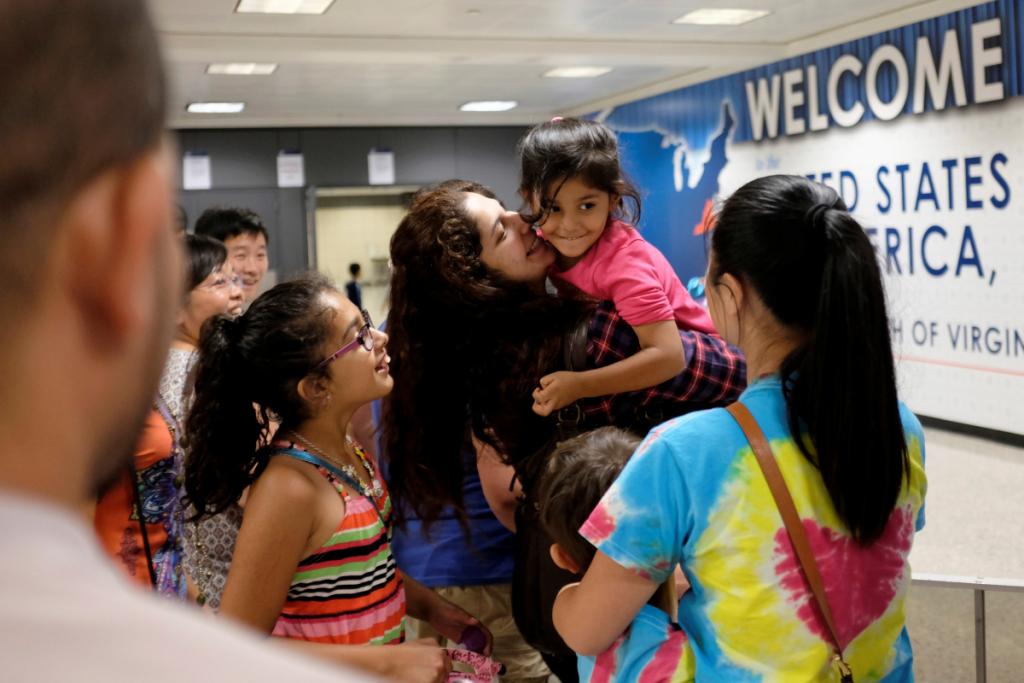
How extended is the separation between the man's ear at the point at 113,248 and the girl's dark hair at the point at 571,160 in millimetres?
2037

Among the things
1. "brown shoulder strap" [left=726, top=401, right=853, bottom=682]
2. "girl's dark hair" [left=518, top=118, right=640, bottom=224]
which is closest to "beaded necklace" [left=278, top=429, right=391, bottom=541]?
"girl's dark hair" [left=518, top=118, right=640, bottom=224]

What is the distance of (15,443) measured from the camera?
0.41m

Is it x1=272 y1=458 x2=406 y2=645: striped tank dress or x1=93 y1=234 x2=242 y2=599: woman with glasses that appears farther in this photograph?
x1=93 y1=234 x2=242 y2=599: woman with glasses

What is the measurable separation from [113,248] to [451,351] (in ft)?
5.96

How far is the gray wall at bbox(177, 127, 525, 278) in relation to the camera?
1548cm

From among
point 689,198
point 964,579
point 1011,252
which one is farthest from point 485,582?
point 689,198

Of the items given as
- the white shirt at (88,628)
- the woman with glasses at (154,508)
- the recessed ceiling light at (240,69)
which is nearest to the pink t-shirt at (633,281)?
the woman with glasses at (154,508)

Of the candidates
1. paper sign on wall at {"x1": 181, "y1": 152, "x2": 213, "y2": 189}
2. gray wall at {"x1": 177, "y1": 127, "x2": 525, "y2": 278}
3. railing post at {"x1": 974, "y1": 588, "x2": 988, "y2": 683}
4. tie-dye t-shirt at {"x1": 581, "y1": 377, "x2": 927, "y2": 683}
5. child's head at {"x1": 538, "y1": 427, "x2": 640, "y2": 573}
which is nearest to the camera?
tie-dye t-shirt at {"x1": 581, "y1": 377, "x2": 927, "y2": 683}

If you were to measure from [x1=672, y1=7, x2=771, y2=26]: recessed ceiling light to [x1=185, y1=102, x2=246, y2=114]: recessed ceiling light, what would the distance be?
673cm

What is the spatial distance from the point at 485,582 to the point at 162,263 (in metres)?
2.04

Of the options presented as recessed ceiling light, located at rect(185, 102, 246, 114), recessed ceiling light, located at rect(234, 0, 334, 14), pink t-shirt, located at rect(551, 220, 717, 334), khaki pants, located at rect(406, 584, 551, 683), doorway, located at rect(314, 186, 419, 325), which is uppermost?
recessed ceiling light, located at rect(185, 102, 246, 114)

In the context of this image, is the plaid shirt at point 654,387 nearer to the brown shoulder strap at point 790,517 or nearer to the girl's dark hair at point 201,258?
the brown shoulder strap at point 790,517

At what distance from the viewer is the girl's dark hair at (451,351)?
218 cm

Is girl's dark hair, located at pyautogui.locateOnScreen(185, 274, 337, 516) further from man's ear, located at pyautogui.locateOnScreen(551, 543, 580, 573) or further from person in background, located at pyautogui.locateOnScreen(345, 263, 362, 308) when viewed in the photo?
person in background, located at pyautogui.locateOnScreen(345, 263, 362, 308)
